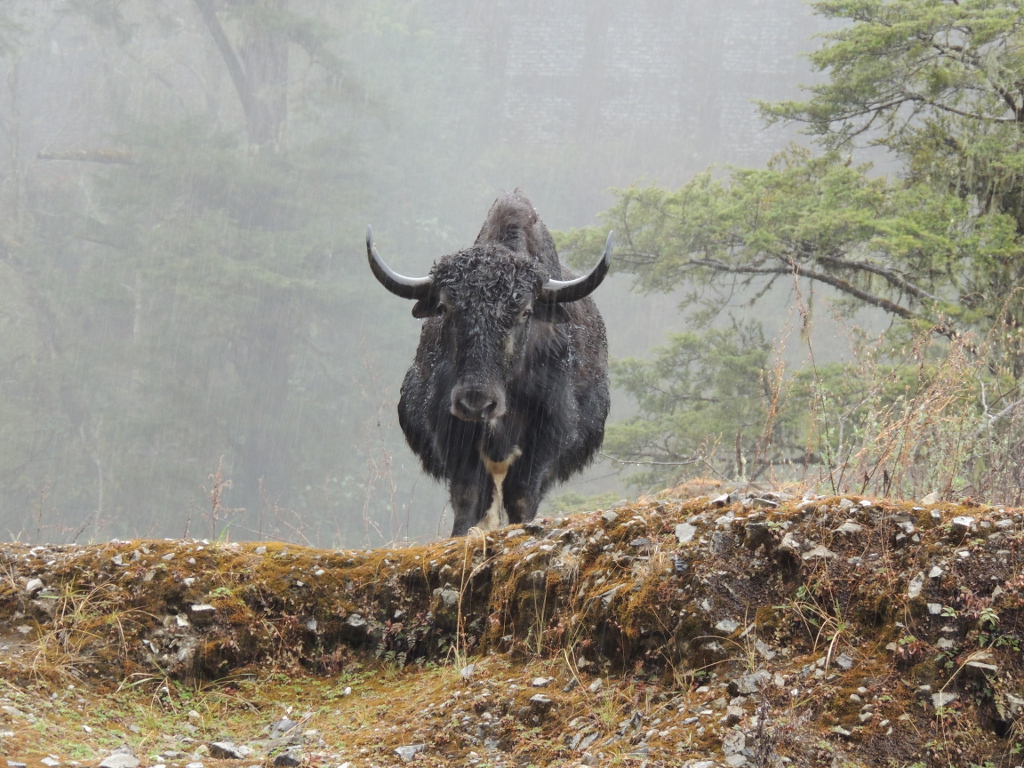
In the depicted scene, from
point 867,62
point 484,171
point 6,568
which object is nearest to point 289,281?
point 484,171

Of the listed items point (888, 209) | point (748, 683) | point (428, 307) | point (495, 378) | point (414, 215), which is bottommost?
point (748, 683)

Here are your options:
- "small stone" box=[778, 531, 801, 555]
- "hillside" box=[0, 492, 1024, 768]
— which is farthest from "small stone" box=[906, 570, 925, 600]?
"small stone" box=[778, 531, 801, 555]

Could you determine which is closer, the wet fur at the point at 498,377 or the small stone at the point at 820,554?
the small stone at the point at 820,554

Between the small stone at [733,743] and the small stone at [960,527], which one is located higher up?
the small stone at [960,527]

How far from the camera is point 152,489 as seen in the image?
1075 inches

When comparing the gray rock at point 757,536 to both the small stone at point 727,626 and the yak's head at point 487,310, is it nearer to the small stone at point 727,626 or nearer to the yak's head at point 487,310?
the small stone at point 727,626

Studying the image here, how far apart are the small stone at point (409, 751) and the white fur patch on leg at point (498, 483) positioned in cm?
→ 296

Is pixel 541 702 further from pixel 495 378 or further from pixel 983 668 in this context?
pixel 495 378

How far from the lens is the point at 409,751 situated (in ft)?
8.93

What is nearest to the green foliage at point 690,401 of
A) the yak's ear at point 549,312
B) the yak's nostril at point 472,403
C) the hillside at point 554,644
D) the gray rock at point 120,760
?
the yak's ear at point 549,312

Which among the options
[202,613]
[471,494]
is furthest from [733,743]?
[471,494]

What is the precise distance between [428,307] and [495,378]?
37.4 inches

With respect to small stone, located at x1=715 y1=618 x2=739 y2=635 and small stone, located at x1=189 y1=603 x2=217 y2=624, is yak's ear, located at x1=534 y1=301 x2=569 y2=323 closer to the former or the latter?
small stone, located at x1=189 y1=603 x2=217 y2=624

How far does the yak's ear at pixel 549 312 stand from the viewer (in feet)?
19.6
